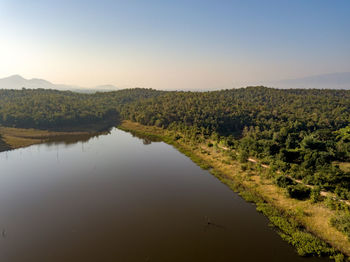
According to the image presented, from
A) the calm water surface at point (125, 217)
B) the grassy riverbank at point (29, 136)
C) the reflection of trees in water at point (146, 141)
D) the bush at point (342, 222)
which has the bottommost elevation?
the calm water surface at point (125, 217)

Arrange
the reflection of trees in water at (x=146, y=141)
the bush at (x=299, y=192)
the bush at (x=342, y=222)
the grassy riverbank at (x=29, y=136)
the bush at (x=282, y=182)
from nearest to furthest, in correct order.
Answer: the bush at (x=342, y=222), the bush at (x=299, y=192), the bush at (x=282, y=182), the grassy riverbank at (x=29, y=136), the reflection of trees in water at (x=146, y=141)

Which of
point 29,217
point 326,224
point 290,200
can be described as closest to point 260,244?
point 326,224

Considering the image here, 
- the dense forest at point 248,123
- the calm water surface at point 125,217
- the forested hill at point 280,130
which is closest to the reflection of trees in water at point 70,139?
the dense forest at point 248,123

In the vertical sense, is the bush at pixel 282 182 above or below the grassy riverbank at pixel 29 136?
below

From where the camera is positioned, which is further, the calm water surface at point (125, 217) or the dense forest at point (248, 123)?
the dense forest at point (248, 123)

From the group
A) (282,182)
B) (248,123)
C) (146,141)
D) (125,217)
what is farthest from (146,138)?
→ (282,182)

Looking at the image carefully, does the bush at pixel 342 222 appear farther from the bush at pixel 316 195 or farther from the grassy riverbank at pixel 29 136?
the grassy riverbank at pixel 29 136

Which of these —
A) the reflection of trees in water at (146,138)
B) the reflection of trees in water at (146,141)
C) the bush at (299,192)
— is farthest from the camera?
the reflection of trees in water at (146,138)
